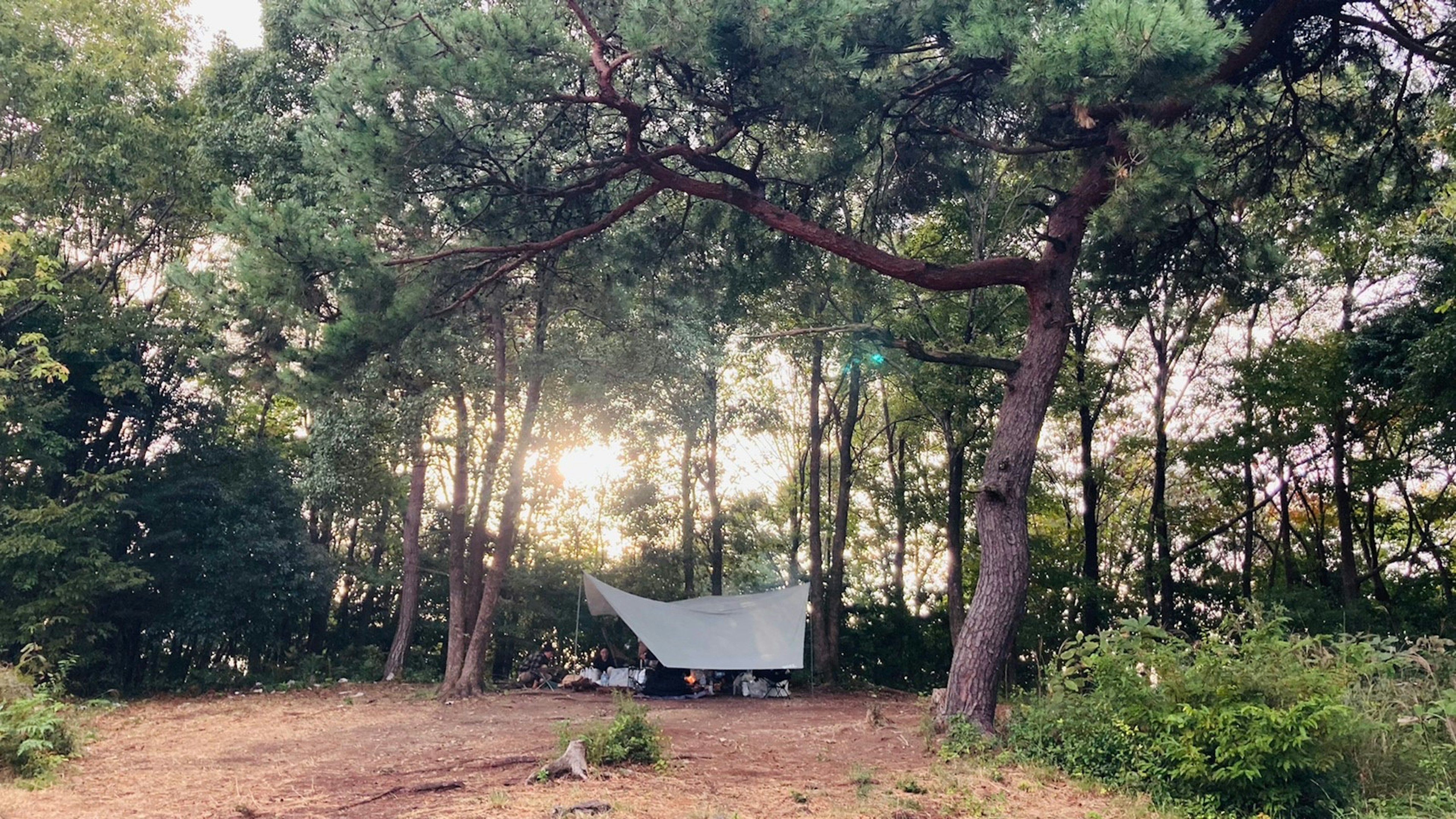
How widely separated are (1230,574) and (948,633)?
13.8ft

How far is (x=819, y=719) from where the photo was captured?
841 cm

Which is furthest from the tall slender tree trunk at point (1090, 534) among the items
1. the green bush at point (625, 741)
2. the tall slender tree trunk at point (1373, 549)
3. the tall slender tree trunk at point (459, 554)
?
the green bush at point (625, 741)

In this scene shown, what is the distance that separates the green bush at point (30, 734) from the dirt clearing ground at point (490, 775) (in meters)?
0.14

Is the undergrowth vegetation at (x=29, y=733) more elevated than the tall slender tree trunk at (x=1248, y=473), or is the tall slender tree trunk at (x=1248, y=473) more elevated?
the tall slender tree trunk at (x=1248, y=473)

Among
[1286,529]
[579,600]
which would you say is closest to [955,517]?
[579,600]

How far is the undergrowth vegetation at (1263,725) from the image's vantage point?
11.6ft

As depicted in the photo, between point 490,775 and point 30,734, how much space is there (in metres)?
2.42

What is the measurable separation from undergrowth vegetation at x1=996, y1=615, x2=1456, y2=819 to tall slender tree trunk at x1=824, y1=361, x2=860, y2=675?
8.17 metres

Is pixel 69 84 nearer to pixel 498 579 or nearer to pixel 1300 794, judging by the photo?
pixel 498 579

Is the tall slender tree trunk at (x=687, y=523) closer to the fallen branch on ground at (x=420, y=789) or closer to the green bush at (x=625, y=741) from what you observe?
the green bush at (x=625, y=741)

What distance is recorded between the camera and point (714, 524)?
14.3 meters

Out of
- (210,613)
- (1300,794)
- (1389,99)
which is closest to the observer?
(1300,794)

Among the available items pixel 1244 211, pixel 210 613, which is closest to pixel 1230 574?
pixel 1244 211

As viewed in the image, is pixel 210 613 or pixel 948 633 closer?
pixel 210 613
